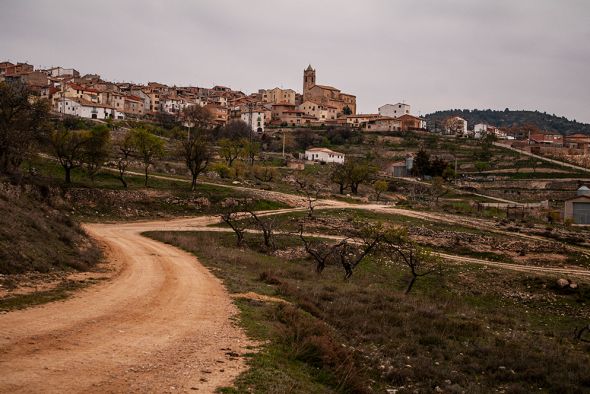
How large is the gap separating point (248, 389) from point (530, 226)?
170 feet

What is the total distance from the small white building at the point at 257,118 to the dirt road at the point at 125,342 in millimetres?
138069

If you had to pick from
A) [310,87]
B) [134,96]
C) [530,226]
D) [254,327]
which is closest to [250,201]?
[530,226]

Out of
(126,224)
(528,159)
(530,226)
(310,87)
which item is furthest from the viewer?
(310,87)

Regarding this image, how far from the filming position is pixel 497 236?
46.3 meters

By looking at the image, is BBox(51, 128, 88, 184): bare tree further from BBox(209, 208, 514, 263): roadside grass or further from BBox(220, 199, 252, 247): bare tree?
BBox(209, 208, 514, 263): roadside grass

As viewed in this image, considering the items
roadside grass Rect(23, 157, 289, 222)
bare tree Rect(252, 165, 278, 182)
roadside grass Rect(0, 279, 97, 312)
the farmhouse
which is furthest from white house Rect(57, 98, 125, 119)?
roadside grass Rect(0, 279, 97, 312)

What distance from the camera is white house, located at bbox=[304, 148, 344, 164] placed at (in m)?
116

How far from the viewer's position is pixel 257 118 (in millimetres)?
156250

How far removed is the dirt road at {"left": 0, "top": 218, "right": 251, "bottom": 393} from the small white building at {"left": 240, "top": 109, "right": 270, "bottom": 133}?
13807 centimetres

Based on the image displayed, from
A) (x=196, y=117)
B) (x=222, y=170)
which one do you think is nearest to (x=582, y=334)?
(x=222, y=170)

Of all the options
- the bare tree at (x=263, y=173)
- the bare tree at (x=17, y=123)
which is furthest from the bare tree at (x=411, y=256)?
the bare tree at (x=263, y=173)

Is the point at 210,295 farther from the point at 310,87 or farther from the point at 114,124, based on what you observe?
the point at 310,87

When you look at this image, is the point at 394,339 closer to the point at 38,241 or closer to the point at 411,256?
the point at 411,256

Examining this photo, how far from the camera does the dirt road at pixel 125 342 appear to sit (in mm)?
8625
